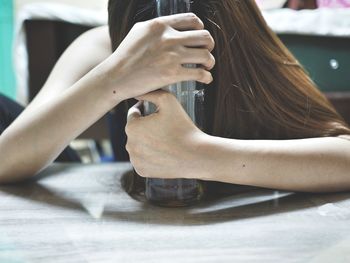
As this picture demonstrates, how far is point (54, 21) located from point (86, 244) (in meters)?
0.98

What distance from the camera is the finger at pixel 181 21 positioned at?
52 cm

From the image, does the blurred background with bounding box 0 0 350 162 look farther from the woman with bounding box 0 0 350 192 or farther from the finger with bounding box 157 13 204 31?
the finger with bounding box 157 13 204 31

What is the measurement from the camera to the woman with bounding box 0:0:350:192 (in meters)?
0.53

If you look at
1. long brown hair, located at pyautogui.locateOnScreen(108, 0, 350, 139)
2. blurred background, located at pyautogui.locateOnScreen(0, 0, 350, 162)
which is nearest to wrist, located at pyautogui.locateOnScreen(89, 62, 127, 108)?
long brown hair, located at pyautogui.locateOnScreen(108, 0, 350, 139)

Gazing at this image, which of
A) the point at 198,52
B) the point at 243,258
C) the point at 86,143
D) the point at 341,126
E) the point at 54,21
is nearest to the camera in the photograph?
the point at 243,258

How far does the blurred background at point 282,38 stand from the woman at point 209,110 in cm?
56

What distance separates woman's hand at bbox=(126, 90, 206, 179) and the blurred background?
639 mm

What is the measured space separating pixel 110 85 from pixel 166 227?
192mm

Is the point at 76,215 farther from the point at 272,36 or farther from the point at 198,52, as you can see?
the point at 272,36

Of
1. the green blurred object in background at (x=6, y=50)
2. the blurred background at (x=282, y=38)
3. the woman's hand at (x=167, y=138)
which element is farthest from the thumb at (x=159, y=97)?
the green blurred object in background at (x=6, y=50)

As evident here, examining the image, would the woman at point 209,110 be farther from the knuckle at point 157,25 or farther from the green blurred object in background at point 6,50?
the green blurred object in background at point 6,50

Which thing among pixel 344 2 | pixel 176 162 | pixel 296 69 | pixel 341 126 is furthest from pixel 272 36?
pixel 344 2

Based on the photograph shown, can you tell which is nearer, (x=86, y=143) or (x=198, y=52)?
(x=198, y=52)

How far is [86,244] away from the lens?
46 cm
